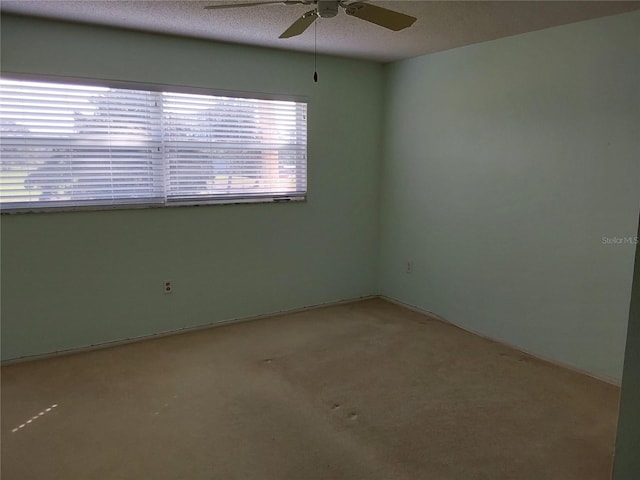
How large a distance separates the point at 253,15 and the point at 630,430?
2752 mm

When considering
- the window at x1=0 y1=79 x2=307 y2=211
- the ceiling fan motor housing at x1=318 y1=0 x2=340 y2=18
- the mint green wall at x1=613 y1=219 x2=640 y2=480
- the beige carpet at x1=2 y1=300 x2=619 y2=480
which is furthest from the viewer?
the window at x1=0 y1=79 x2=307 y2=211

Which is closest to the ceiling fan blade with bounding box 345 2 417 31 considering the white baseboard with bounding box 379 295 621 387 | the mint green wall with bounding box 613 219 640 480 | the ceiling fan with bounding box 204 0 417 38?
the ceiling fan with bounding box 204 0 417 38

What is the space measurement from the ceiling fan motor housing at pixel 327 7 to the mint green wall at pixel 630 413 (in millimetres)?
1556

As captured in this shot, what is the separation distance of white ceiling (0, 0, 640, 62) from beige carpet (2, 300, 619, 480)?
7.36ft

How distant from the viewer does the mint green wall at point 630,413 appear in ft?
3.19

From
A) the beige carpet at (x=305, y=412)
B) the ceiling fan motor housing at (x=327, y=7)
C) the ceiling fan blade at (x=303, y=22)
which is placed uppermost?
the ceiling fan blade at (x=303, y=22)

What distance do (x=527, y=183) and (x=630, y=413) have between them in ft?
8.88

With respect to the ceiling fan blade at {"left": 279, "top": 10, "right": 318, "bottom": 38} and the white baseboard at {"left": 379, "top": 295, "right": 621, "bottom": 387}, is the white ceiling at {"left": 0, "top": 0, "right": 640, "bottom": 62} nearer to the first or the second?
the ceiling fan blade at {"left": 279, "top": 10, "right": 318, "bottom": 38}

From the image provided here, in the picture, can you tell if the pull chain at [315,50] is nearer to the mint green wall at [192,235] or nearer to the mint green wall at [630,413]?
the mint green wall at [192,235]

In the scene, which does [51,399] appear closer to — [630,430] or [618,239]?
[630,430]

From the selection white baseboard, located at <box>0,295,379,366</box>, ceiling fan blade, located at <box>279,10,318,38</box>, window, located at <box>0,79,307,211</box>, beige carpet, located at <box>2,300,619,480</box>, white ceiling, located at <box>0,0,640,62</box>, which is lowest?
beige carpet, located at <box>2,300,619,480</box>

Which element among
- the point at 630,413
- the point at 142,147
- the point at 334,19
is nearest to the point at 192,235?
the point at 142,147

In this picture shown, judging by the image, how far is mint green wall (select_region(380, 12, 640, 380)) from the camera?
2.97 meters

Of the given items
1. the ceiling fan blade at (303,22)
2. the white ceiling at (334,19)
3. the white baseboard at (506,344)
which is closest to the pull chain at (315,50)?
the white ceiling at (334,19)
